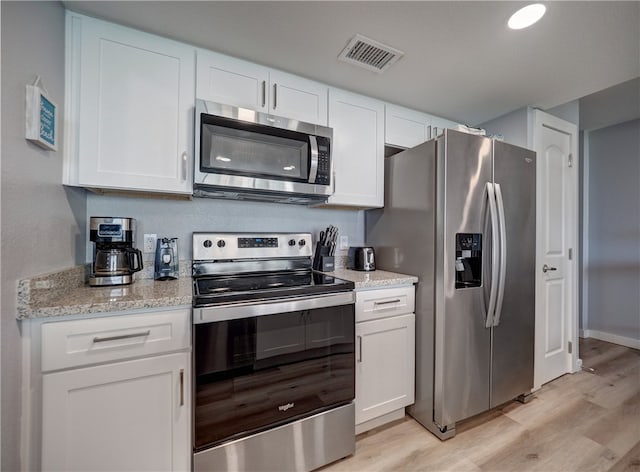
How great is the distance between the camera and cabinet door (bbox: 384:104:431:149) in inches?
→ 83.7

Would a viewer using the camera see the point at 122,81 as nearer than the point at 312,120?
Yes

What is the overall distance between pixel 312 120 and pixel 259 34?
54cm

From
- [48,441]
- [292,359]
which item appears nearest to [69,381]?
[48,441]

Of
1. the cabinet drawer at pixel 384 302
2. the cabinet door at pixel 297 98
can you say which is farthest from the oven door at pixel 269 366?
the cabinet door at pixel 297 98

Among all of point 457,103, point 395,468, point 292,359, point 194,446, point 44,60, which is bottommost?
point 395,468

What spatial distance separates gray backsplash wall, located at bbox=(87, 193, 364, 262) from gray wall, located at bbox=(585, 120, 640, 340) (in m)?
3.20

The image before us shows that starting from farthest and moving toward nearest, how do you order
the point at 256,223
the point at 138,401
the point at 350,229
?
the point at 350,229, the point at 256,223, the point at 138,401

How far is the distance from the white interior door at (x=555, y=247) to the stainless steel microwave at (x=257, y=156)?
177 centimetres

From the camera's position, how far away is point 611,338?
3.15 metres

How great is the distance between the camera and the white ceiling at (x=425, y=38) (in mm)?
1276

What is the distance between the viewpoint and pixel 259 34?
4.75ft

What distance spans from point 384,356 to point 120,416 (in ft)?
4.36

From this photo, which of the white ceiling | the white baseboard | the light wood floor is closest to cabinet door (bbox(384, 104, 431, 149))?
the white ceiling

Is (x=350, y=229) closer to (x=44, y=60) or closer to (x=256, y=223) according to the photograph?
(x=256, y=223)
